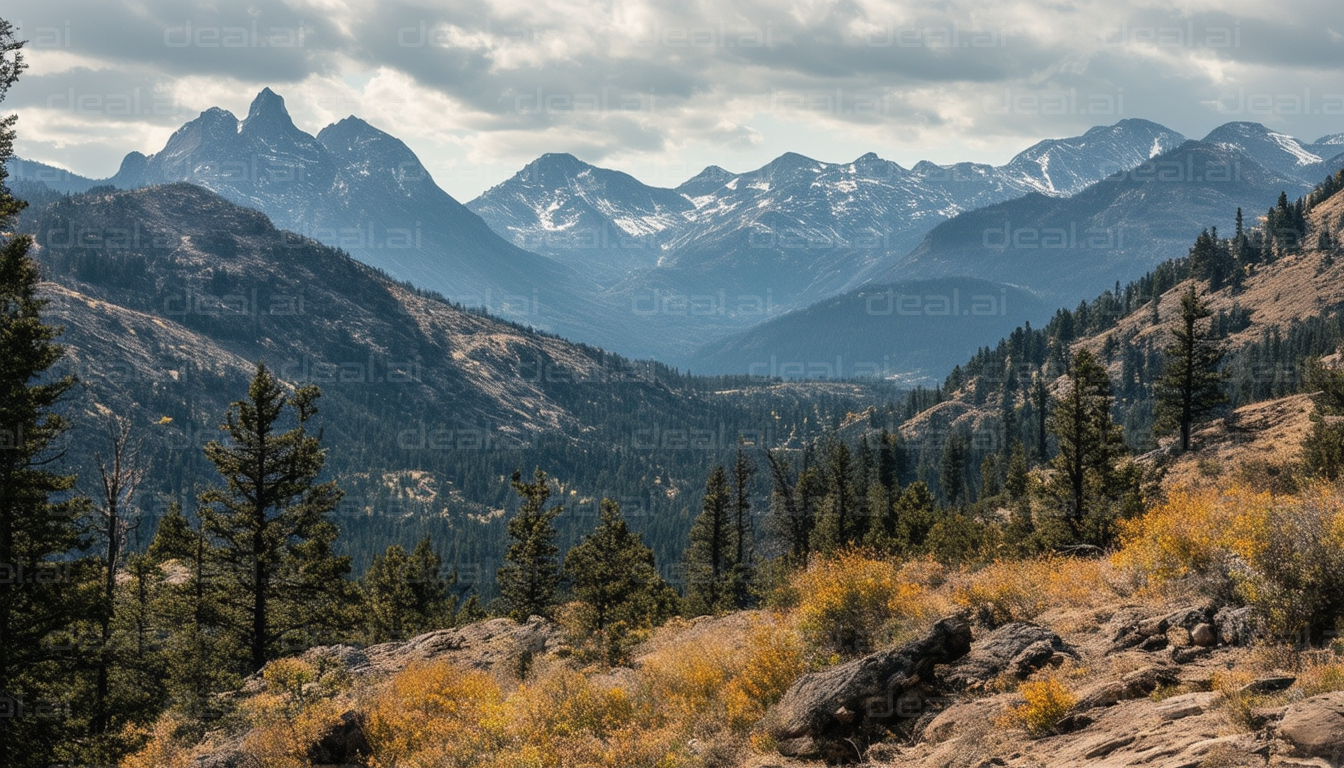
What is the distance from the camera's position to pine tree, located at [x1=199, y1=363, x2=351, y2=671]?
94.6 feet

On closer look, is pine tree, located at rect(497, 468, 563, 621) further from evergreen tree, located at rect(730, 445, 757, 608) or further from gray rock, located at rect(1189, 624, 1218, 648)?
gray rock, located at rect(1189, 624, 1218, 648)

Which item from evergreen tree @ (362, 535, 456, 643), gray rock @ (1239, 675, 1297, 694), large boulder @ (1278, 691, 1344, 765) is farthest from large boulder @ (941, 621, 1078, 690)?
evergreen tree @ (362, 535, 456, 643)

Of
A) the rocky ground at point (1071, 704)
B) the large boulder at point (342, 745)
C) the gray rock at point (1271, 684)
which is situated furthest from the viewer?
the large boulder at point (342, 745)

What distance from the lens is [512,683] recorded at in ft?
62.7

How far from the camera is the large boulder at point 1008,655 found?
40.2 ft

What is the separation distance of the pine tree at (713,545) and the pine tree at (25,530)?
4347 cm

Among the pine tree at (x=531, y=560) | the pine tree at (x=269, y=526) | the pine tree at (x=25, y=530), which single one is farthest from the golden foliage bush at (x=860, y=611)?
the pine tree at (x=531, y=560)

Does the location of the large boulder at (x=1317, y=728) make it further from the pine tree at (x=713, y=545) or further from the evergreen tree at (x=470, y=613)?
the evergreen tree at (x=470, y=613)

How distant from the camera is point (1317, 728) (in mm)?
7234

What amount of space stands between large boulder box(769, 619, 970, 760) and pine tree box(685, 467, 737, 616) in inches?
1822

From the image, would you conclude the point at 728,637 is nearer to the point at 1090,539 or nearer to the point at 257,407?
the point at 1090,539

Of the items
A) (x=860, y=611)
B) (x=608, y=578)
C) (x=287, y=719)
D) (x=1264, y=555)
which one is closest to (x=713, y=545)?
(x=608, y=578)

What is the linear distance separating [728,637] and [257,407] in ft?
68.4

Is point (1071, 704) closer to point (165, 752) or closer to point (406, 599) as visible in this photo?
point (165, 752)
